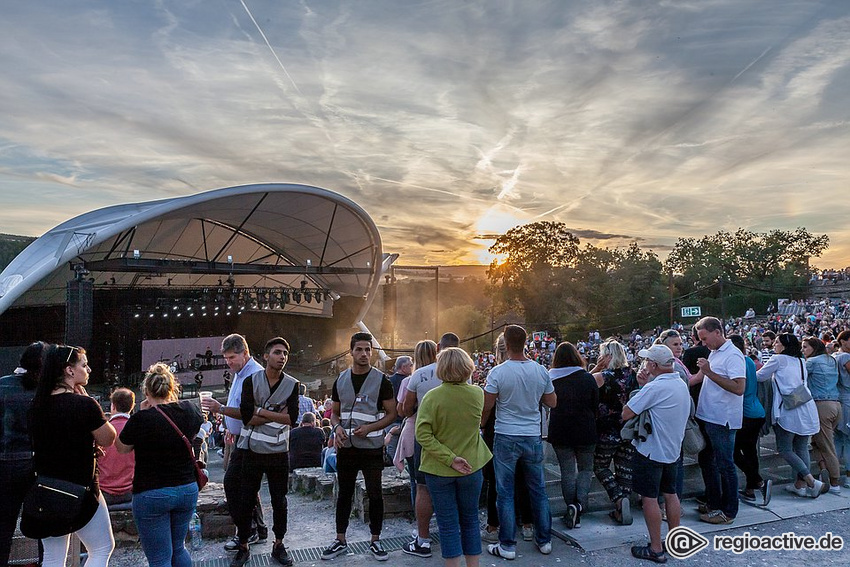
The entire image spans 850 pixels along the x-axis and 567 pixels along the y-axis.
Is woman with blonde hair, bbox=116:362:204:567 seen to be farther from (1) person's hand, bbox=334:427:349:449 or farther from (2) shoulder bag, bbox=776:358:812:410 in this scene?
(2) shoulder bag, bbox=776:358:812:410

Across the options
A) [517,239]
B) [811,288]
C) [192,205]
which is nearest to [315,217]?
[192,205]

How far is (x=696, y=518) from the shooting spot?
13.3 ft

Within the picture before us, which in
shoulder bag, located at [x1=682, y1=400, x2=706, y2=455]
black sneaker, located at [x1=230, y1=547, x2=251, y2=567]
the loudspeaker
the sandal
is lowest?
the sandal

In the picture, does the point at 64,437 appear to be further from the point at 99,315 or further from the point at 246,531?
the point at 99,315

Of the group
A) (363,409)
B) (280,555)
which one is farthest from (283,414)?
(280,555)

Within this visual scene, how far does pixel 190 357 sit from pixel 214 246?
466 centimetres

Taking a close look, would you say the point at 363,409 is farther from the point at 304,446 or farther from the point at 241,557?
the point at 304,446

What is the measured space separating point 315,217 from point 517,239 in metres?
21.6

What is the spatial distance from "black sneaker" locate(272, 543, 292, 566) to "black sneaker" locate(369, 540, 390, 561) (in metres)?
0.52

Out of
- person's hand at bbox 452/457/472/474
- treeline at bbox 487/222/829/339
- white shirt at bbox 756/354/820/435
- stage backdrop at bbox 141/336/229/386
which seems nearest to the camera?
person's hand at bbox 452/457/472/474

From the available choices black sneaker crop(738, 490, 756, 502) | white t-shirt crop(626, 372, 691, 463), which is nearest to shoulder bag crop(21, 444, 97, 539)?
white t-shirt crop(626, 372, 691, 463)

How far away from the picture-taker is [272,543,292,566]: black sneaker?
10.8 ft

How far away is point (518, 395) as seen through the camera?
3.44 meters

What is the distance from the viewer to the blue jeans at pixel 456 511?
2889mm
